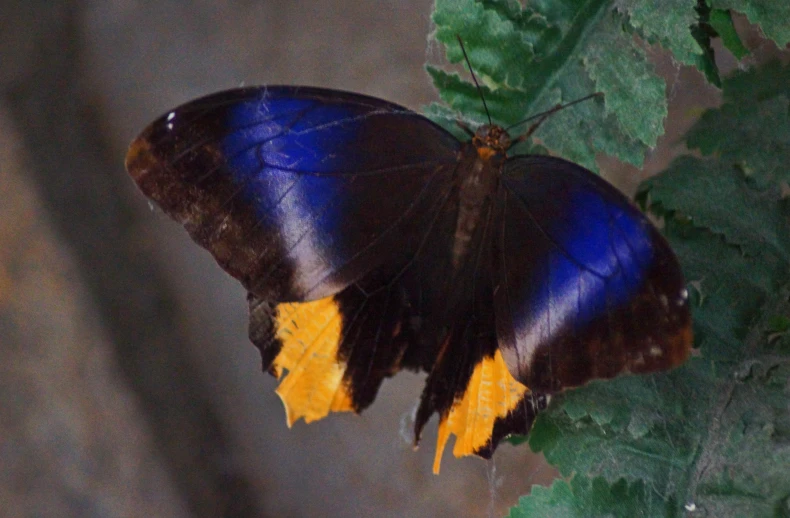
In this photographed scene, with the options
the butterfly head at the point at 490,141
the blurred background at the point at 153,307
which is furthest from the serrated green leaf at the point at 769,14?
the blurred background at the point at 153,307

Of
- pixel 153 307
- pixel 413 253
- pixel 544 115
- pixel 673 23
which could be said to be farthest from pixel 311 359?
pixel 153 307

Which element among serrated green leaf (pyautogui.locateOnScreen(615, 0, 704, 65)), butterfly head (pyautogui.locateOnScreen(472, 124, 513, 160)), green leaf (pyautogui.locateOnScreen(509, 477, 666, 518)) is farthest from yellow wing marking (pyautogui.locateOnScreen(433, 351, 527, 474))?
serrated green leaf (pyautogui.locateOnScreen(615, 0, 704, 65))

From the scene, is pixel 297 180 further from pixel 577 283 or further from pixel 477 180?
pixel 577 283

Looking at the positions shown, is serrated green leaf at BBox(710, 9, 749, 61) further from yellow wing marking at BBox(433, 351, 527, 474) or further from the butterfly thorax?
yellow wing marking at BBox(433, 351, 527, 474)

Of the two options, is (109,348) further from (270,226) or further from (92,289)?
(270,226)

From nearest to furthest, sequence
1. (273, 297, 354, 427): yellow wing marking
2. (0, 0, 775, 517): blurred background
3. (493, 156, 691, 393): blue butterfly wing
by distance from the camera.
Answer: (493, 156, 691, 393): blue butterfly wing, (273, 297, 354, 427): yellow wing marking, (0, 0, 775, 517): blurred background
